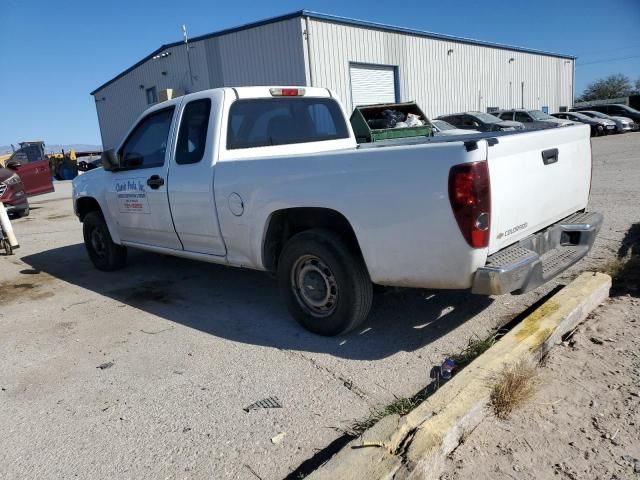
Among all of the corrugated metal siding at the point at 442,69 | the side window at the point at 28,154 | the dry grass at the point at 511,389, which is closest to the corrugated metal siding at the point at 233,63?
the corrugated metal siding at the point at 442,69

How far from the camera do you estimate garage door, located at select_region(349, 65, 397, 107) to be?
22547 mm

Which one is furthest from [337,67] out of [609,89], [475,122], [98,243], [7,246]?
[609,89]

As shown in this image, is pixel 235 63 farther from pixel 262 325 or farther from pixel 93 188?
pixel 262 325

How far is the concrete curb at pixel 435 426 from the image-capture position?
2203 millimetres

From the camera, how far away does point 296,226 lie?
4.09 meters

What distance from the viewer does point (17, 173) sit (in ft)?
39.0

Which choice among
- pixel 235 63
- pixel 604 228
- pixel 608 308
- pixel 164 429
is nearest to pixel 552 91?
pixel 235 63

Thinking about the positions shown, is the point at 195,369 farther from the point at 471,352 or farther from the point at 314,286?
the point at 471,352

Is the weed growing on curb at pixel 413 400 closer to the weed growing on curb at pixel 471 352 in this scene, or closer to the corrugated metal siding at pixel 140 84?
the weed growing on curb at pixel 471 352

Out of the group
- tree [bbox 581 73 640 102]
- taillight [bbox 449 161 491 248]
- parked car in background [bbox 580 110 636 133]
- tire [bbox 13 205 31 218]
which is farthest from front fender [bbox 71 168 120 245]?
tree [bbox 581 73 640 102]

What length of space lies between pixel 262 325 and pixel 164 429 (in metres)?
1.52

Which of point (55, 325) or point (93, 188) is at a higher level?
point (93, 188)

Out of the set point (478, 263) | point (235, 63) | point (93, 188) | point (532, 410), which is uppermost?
point (235, 63)

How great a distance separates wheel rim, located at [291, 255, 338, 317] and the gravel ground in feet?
0.83
